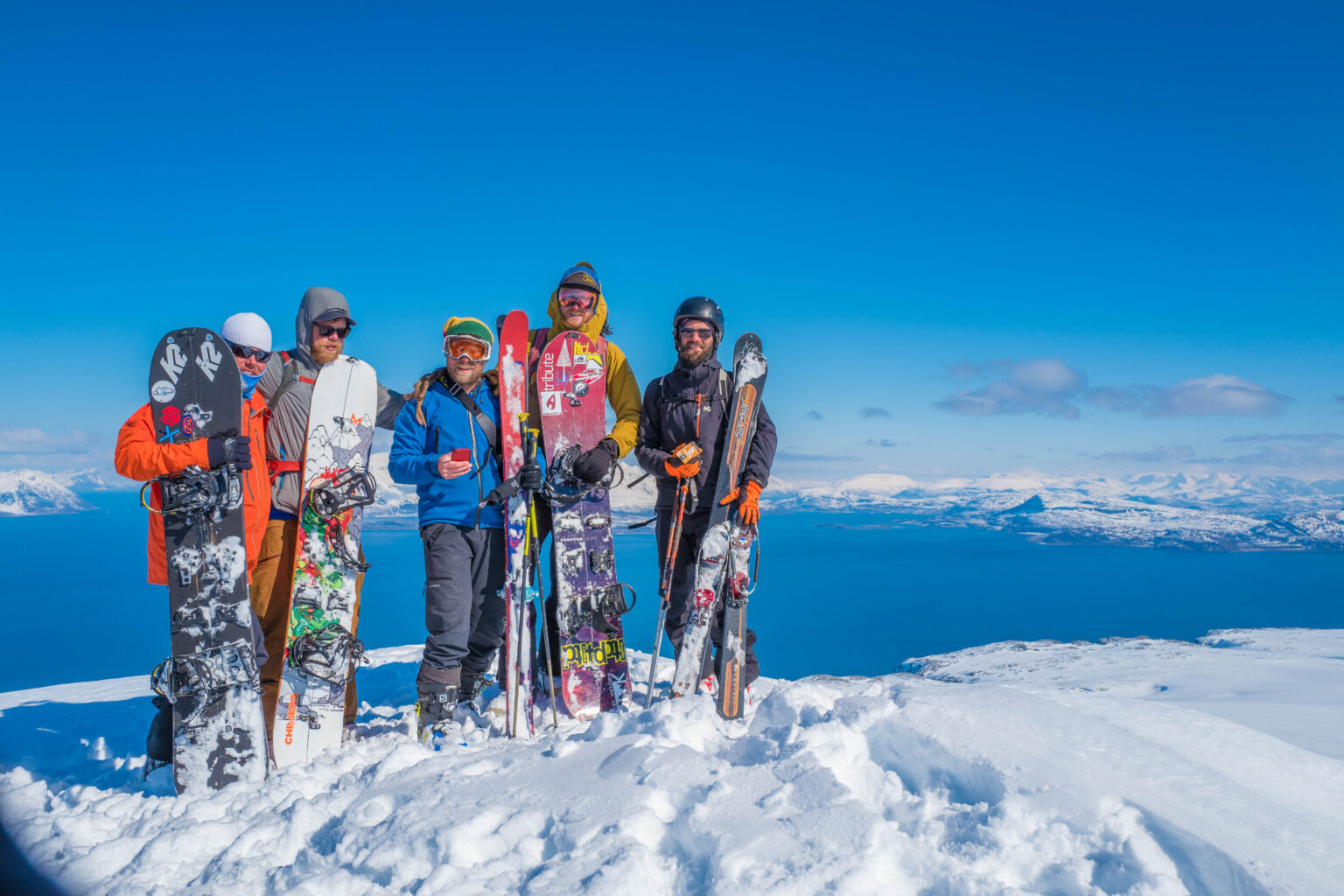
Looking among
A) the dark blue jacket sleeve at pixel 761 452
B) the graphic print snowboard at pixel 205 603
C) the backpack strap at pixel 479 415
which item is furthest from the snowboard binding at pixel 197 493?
the dark blue jacket sleeve at pixel 761 452

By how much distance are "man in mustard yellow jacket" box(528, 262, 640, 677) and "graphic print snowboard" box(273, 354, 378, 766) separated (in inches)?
44.1

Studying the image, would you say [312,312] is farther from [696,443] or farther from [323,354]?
[696,443]

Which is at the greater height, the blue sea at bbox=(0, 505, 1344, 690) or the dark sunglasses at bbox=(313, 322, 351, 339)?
the dark sunglasses at bbox=(313, 322, 351, 339)

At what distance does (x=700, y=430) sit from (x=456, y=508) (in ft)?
5.28

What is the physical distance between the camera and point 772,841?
2.11 metres

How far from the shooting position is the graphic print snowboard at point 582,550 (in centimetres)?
413

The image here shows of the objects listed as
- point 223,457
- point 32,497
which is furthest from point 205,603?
point 32,497

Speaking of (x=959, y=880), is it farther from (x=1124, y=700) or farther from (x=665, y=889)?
(x=1124, y=700)

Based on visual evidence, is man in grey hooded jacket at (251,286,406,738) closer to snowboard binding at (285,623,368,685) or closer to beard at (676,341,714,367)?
snowboard binding at (285,623,368,685)

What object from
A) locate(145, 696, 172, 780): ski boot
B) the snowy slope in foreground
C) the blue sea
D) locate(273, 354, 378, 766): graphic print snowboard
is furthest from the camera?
the blue sea

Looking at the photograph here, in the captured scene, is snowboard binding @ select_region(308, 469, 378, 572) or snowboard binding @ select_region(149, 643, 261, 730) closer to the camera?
snowboard binding @ select_region(149, 643, 261, 730)

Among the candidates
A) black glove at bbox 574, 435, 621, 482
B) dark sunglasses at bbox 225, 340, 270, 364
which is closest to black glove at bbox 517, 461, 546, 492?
black glove at bbox 574, 435, 621, 482

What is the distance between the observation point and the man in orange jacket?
315 centimetres

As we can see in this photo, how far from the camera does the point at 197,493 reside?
3209 millimetres
